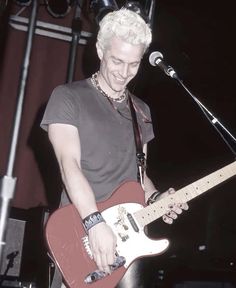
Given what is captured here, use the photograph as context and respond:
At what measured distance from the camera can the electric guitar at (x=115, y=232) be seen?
1869mm

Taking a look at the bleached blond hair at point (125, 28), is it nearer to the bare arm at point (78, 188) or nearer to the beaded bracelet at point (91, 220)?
the bare arm at point (78, 188)

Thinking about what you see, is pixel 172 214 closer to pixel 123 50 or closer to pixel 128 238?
pixel 128 238

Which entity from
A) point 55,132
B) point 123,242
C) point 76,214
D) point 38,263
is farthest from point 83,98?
point 38,263

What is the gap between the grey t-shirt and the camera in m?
2.09

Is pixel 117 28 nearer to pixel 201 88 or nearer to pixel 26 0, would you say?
pixel 26 0

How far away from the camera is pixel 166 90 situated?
4.90m

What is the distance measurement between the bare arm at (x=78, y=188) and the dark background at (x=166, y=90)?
2512 millimetres

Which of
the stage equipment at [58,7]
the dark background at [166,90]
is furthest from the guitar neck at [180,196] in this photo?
the stage equipment at [58,7]

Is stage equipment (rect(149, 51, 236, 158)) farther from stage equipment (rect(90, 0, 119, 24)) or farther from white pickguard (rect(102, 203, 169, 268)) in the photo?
stage equipment (rect(90, 0, 119, 24))

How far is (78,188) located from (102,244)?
0.27 meters

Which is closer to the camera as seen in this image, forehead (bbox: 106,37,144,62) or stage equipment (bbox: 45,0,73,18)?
forehead (bbox: 106,37,144,62)

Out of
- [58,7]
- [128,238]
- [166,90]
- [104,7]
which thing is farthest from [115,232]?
[58,7]

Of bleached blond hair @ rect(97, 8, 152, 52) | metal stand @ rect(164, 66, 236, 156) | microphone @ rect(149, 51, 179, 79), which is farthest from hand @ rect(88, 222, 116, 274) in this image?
bleached blond hair @ rect(97, 8, 152, 52)

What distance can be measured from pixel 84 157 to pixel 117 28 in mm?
723
